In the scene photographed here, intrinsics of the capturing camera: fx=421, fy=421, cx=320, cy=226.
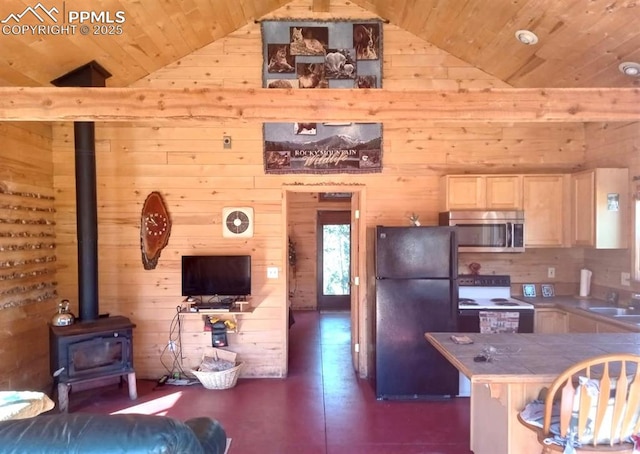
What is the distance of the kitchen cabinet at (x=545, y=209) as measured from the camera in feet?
14.0

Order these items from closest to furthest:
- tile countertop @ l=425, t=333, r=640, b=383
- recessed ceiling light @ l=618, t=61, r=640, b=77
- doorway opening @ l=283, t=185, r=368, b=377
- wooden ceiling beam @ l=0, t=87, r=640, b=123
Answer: tile countertop @ l=425, t=333, r=640, b=383, wooden ceiling beam @ l=0, t=87, r=640, b=123, recessed ceiling light @ l=618, t=61, r=640, b=77, doorway opening @ l=283, t=185, r=368, b=377

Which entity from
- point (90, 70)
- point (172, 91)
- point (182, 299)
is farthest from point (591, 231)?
point (90, 70)

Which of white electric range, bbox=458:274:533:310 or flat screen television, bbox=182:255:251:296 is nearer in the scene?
flat screen television, bbox=182:255:251:296

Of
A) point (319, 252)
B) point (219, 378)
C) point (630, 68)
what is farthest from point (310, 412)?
point (319, 252)

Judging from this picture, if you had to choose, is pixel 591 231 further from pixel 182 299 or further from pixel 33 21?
pixel 33 21

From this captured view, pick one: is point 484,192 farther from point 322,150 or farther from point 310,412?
point 310,412

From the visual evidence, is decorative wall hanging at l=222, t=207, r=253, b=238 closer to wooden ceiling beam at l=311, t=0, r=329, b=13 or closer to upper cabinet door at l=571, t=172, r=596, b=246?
wooden ceiling beam at l=311, t=0, r=329, b=13

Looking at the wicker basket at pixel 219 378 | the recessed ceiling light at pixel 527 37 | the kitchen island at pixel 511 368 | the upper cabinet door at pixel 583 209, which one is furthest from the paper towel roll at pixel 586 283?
the wicker basket at pixel 219 378

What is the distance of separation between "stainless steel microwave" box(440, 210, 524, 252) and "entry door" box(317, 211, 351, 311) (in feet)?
14.1

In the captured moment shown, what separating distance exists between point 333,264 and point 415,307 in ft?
15.1

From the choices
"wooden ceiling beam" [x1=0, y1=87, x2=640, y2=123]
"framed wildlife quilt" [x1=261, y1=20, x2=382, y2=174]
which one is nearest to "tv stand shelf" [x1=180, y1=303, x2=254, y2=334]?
"framed wildlife quilt" [x1=261, y1=20, x2=382, y2=174]

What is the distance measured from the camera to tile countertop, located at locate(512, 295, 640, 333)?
3.34m

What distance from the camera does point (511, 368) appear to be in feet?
7.02

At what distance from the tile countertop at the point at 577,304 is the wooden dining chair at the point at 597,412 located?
1.60m
